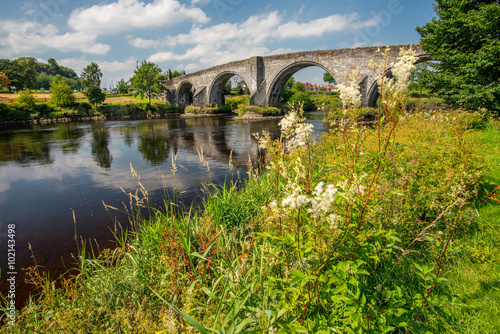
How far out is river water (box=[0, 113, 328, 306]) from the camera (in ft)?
16.6

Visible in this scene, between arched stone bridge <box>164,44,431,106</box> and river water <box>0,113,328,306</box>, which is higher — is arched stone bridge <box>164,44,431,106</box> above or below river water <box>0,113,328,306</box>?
above

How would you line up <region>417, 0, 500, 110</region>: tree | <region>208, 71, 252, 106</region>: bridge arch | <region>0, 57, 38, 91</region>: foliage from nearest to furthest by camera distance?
1. <region>417, 0, 500, 110</region>: tree
2. <region>208, 71, 252, 106</region>: bridge arch
3. <region>0, 57, 38, 91</region>: foliage

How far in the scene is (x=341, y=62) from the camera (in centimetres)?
2959

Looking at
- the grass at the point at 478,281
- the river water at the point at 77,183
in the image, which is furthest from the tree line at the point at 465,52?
the grass at the point at 478,281

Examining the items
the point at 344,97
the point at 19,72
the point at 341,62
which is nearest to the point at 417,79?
the point at 344,97

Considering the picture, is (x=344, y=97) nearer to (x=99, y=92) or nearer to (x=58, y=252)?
(x=58, y=252)

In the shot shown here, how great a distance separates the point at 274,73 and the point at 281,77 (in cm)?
123

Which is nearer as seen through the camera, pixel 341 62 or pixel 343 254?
pixel 343 254

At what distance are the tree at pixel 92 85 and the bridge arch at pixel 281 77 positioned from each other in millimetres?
29134

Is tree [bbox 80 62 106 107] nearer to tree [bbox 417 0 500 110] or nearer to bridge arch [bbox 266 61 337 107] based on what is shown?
bridge arch [bbox 266 61 337 107]

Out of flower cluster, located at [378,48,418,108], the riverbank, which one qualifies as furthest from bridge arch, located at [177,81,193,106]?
flower cluster, located at [378,48,418,108]

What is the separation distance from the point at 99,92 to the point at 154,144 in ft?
114

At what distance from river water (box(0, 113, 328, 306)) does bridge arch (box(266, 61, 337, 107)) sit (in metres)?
21.7

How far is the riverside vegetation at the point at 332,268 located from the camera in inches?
67.2
